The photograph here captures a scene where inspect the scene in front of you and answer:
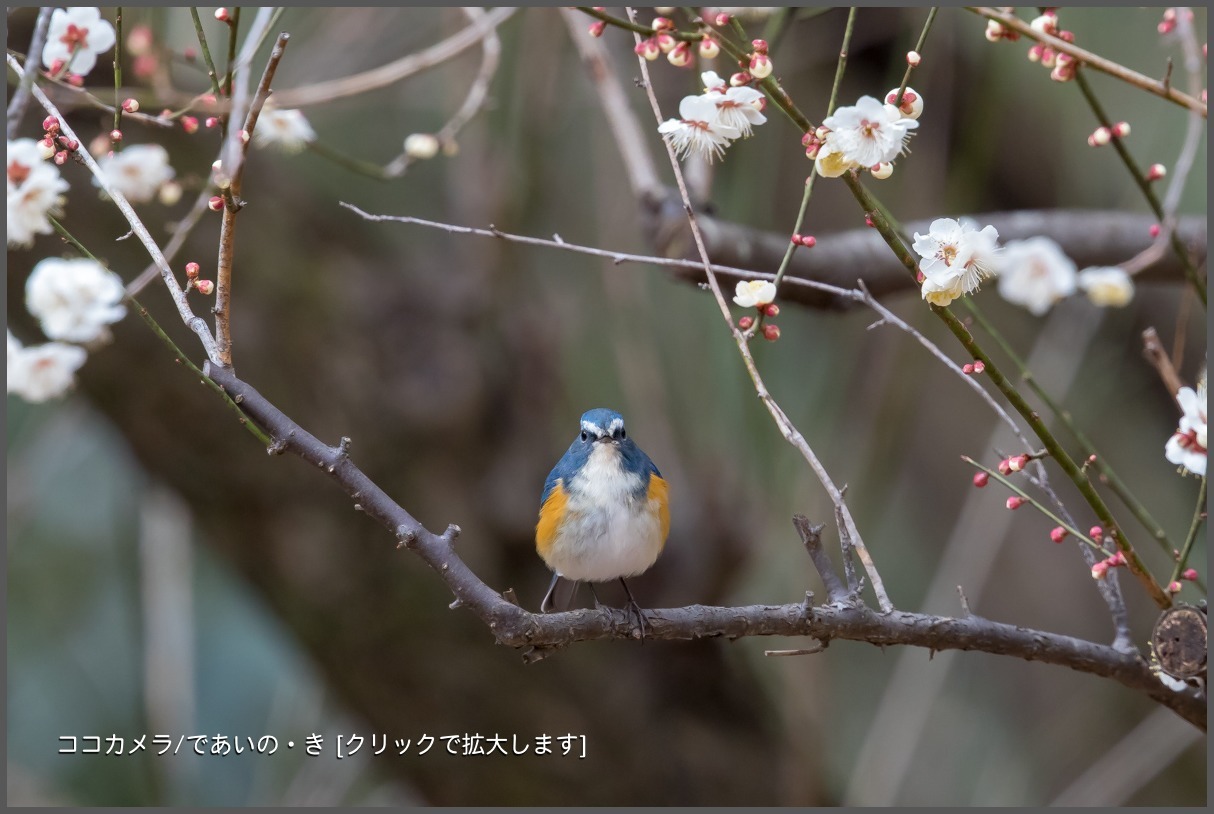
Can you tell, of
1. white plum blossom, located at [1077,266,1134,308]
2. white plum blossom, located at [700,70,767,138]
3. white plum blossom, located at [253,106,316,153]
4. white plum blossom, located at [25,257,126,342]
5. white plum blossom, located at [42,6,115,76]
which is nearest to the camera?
white plum blossom, located at [1077,266,1134,308]

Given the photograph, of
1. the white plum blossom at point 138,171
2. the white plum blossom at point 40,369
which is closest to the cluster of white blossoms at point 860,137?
the white plum blossom at point 40,369

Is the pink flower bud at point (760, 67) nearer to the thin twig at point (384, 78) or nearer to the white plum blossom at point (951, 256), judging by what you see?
the white plum blossom at point (951, 256)

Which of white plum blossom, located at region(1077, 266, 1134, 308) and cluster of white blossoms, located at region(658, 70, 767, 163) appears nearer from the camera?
white plum blossom, located at region(1077, 266, 1134, 308)

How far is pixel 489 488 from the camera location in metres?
3.07

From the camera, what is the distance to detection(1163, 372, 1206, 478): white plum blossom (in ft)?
4.40

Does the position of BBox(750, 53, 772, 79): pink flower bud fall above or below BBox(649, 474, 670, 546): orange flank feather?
above

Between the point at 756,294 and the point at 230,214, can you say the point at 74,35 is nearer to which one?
the point at 230,214

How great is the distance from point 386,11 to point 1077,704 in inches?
137

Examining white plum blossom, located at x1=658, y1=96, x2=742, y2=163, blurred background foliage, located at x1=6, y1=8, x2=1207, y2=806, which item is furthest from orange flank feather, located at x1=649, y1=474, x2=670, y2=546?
white plum blossom, located at x1=658, y1=96, x2=742, y2=163

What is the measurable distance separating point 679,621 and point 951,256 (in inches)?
24.0

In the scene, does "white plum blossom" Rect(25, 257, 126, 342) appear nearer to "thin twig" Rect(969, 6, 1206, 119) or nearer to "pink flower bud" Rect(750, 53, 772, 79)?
"pink flower bud" Rect(750, 53, 772, 79)

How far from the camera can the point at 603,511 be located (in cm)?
198

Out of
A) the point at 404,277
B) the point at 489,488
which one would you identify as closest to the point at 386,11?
the point at 404,277

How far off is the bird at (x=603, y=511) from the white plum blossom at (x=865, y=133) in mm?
924
